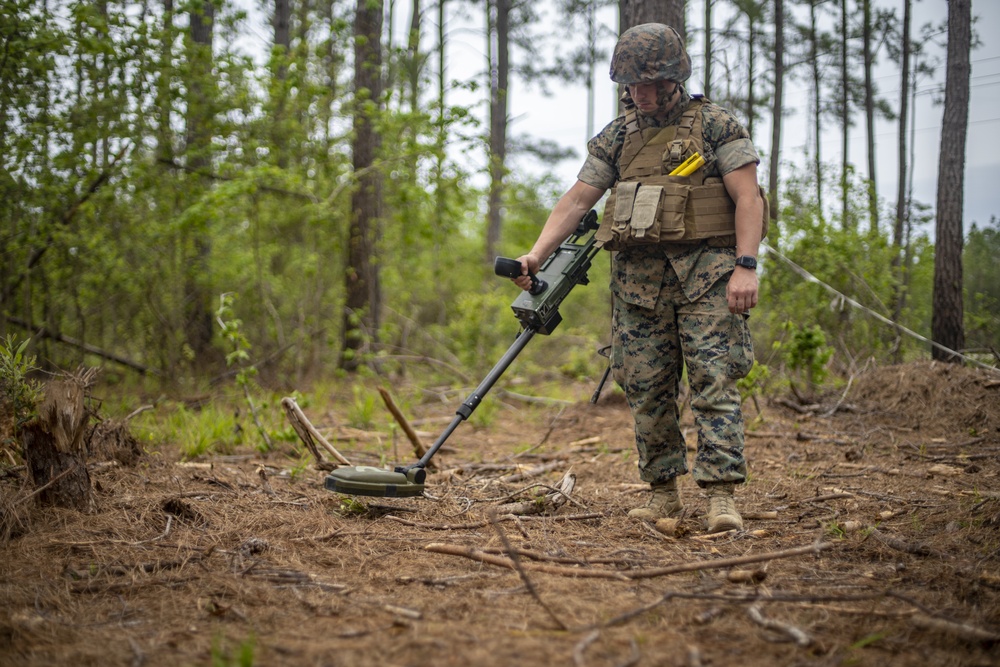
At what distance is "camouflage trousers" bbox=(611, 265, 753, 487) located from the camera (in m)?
3.10

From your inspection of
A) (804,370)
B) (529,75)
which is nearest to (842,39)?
(529,75)

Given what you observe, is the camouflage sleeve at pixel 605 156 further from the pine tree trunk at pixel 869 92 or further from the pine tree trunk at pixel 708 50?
the pine tree trunk at pixel 869 92

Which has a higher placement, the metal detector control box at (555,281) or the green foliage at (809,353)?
the metal detector control box at (555,281)

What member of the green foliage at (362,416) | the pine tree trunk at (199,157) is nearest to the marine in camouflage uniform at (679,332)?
the green foliage at (362,416)

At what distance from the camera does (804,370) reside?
662cm

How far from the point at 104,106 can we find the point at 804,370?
6.70 m

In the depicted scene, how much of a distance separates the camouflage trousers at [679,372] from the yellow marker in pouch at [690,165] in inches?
16.7

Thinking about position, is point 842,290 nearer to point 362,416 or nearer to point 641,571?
point 362,416

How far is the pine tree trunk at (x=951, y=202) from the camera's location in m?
6.23

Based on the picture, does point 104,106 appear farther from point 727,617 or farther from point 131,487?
point 727,617

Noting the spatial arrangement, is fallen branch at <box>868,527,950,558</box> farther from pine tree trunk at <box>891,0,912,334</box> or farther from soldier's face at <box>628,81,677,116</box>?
pine tree trunk at <box>891,0,912,334</box>

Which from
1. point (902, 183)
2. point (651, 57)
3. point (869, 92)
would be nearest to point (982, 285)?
point (902, 183)

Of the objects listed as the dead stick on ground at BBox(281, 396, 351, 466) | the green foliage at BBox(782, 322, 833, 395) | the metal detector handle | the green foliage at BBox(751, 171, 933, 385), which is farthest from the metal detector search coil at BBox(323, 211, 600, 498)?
the green foliage at BBox(751, 171, 933, 385)

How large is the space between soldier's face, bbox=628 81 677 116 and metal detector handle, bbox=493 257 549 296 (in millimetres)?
904
